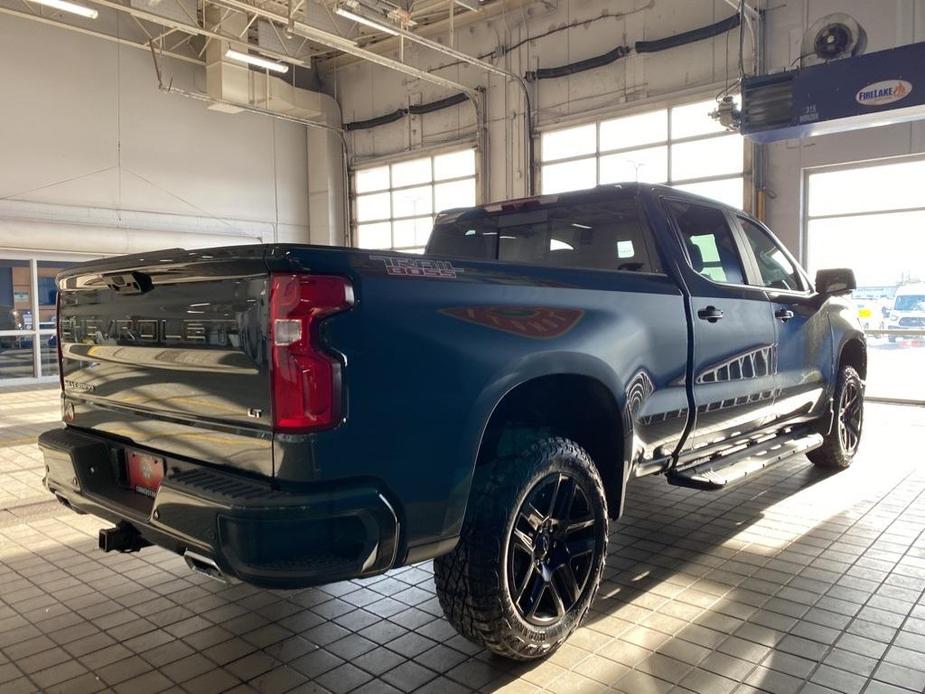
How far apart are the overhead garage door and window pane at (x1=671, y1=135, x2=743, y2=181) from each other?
1.19 meters

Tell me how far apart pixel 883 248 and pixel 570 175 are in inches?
209

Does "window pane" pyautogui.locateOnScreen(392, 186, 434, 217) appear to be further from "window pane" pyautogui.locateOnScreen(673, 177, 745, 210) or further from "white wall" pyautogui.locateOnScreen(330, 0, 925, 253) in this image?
"window pane" pyautogui.locateOnScreen(673, 177, 745, 210)

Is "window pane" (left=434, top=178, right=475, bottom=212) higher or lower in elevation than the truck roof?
higher

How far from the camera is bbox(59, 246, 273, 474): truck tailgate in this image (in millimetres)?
1912

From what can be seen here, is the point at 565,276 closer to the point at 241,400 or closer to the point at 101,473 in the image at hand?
the point at 241,400

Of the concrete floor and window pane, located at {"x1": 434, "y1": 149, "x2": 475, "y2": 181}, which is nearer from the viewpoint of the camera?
the concrete floor

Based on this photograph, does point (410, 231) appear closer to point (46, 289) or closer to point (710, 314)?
point (46, 289)

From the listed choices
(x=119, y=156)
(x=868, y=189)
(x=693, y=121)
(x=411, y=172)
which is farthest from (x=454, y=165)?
(x=868, y=189)

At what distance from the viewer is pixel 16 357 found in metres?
13.2

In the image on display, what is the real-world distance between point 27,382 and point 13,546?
10.9 metres

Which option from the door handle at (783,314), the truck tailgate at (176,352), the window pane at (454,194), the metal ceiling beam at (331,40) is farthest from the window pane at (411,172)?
the truck tailgate at (176,352)

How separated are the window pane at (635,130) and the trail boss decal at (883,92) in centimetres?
447

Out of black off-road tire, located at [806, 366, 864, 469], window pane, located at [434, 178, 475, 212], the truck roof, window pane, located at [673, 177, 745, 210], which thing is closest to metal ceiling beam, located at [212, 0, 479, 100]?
window pane, located at [434, 178, 475, 212]

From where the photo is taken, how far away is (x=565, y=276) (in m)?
2.57
